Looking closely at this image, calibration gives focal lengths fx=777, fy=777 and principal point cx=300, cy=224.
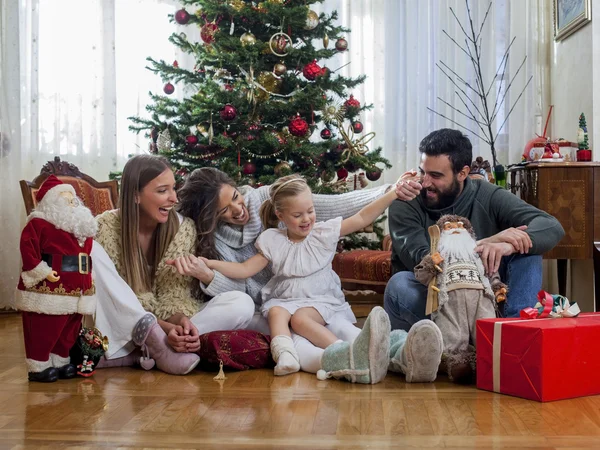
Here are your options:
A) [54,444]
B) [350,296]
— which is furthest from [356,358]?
[350,296]

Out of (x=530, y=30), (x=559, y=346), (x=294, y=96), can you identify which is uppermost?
(x=530, y=30)

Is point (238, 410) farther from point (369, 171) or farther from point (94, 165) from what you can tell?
point (94, 165)

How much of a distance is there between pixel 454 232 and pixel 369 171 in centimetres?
184

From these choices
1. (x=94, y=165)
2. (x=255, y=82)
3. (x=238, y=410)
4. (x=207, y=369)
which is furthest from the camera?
(x=94, y=165)

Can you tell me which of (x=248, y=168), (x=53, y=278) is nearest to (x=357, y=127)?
(x=248, y=168)

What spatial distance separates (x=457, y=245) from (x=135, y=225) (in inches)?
47.6

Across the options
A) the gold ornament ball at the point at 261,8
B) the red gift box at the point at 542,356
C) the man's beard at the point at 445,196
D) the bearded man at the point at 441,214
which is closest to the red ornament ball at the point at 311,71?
the gold ornament ball at the point at 261,8

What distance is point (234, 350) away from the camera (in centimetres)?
282

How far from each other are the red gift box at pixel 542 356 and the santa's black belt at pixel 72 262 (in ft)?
4.45

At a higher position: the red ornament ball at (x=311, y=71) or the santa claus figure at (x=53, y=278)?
the red ornament ball at (x=311, y=71)

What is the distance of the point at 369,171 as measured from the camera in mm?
4488

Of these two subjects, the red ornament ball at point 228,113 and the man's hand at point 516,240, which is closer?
the man's hand at point 516,240

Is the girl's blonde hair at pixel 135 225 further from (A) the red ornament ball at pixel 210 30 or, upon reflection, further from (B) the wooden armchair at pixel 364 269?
(B) the wooden armchair at pixel 364 269

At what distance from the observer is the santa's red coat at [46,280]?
262 centimetres
